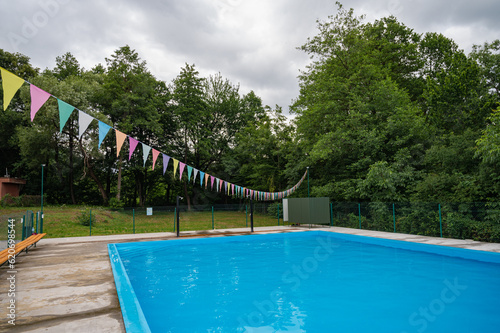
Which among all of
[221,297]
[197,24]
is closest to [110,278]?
[221,297]

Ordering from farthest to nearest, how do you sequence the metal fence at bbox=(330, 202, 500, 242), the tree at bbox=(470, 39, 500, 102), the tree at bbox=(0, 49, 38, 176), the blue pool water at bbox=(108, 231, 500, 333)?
the tree at bbox=(0, 49, 38, 176) < the tree at bbox=(470, 39, 500, 102) < the metal fence at bbox=(330, 202, 500, 242) < the blue pool water at bbox=(108, 231, 500, 333)

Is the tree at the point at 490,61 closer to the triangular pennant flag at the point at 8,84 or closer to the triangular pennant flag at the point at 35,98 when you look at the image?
the triangular pennant flag at the point at 35,98

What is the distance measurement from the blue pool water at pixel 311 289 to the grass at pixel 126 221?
6029 mm

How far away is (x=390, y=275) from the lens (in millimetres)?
7449

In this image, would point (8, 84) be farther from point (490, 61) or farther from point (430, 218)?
point (490, 61)

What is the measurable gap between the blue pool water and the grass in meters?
6.03

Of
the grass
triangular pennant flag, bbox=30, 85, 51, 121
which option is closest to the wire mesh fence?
the grass

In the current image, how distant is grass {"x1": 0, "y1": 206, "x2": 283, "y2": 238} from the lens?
16.2 metres

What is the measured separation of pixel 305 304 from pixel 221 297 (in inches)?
67.2

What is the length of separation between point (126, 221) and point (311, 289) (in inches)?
596

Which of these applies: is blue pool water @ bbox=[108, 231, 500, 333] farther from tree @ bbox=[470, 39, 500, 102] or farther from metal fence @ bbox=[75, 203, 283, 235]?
tree @ bbox=[470, 39, 500, 102]

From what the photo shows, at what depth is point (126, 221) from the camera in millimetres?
18359

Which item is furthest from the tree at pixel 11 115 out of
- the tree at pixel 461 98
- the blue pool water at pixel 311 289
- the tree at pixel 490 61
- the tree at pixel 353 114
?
the tree at pixel 490 61

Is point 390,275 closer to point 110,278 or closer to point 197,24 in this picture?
point 110,278
